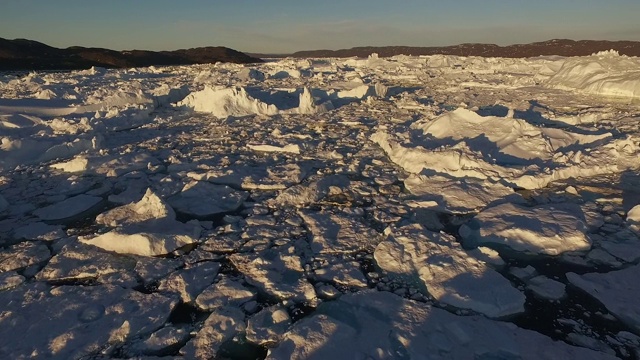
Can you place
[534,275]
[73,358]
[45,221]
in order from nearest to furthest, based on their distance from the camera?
1. [73,358]
2. [534,275]
3. [45,221]

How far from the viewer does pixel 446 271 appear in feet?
10.2

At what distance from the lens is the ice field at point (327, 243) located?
8.33 feet

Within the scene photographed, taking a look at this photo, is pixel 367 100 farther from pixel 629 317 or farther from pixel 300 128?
pixel 629 317

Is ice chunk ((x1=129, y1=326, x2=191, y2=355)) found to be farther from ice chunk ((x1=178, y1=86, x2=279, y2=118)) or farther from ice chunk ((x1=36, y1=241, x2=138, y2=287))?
ice chunk ((x1=178, y1=86, x2=279, y2=118))

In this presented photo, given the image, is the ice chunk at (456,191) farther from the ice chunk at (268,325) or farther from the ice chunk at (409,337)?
the ice chunk at (268,325)

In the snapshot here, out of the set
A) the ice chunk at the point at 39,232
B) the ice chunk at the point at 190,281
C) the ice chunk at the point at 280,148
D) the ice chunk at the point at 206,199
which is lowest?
the ice chunk at the point at 190,281

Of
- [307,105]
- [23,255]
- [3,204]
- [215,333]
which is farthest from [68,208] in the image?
[307,105]

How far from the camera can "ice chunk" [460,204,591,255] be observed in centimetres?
346

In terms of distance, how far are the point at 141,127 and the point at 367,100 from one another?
6026 mm

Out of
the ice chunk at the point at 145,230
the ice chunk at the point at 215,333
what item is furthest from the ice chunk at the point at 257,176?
A: the ice chunk at the point at 215,333

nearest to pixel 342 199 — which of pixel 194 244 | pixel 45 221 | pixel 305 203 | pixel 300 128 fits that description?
pixel 305 203

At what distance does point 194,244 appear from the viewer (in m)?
3.75

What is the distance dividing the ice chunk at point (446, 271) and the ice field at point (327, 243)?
2 cm

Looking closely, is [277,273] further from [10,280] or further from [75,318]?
[10,280]
